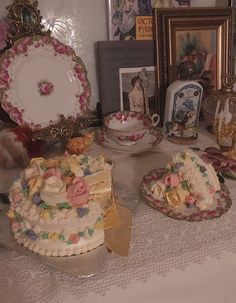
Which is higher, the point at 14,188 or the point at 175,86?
the point at 175,86

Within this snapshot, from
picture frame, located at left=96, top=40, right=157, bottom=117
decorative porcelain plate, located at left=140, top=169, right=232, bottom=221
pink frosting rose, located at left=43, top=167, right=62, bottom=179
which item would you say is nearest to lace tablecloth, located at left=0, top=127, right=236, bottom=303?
decorative porcelain plate, located at left=140, top=169, right=232, bottom=221

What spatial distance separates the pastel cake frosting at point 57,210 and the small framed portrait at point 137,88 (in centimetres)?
47

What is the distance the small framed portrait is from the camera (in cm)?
104

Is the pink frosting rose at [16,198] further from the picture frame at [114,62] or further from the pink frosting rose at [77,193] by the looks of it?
the picture frame at [114,62]

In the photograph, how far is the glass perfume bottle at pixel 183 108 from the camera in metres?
0.98

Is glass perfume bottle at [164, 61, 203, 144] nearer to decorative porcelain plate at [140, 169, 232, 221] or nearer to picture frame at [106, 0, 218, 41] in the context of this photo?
picture frame at [106, 0, 218, 41]

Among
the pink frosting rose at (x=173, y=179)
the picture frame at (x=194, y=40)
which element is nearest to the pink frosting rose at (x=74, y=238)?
the pink frosting rose at (x=173, y=179)

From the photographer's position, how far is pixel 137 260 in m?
0.59

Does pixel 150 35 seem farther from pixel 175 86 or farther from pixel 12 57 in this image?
pixel 12 57

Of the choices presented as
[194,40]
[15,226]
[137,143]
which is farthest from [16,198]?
[194,40]

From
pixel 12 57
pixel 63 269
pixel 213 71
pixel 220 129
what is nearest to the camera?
pixel 63 269

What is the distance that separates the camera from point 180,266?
59cm

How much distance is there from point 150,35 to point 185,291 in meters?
0.72

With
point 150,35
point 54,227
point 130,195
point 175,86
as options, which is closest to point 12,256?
point 54,227
